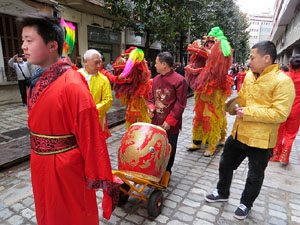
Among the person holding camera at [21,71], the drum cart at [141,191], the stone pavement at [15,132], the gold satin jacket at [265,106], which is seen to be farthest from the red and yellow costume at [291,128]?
the person holding camera at [21,71]

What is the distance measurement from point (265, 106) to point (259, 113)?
0.15 meters

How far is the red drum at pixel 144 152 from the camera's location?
89.6 inches

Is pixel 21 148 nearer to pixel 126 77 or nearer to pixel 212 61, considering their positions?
pixel 126 77

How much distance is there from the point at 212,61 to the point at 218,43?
13.4 inches

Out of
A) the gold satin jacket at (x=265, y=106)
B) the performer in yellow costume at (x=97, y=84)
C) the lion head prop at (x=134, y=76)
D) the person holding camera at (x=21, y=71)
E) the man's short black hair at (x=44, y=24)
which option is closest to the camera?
the man's short black hair at (x=44, y=24)

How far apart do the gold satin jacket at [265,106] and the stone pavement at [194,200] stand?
0.97m

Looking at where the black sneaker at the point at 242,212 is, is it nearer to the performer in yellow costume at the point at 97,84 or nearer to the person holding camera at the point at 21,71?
the performer in yellow costume at the point at 97,84

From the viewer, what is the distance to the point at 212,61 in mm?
3787

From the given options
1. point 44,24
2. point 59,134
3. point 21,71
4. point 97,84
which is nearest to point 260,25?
point 21,71

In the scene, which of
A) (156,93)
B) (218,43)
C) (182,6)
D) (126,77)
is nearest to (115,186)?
(156,93)

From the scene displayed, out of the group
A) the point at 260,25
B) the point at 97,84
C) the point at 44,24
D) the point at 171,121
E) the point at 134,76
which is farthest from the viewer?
the point at 260,25

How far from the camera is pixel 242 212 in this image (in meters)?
2.43

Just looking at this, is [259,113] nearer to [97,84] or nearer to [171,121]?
[171,121]

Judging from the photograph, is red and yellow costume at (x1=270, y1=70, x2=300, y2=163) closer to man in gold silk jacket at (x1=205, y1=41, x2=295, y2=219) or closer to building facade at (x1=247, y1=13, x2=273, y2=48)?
man in gold silk jacket at (x1=205, y1=41, x2=295, y2=219)
